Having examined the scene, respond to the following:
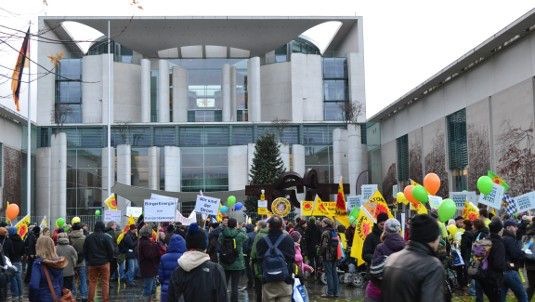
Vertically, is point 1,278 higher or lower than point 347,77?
lower

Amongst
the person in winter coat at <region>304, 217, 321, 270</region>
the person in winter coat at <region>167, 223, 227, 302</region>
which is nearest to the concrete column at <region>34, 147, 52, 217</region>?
the person in winter coat at <region>304, 217, 321, 270</region>

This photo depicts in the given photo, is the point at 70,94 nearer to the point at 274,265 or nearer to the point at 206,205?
the point at 206,205

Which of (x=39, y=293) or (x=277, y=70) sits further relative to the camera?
(x=277, y=70)

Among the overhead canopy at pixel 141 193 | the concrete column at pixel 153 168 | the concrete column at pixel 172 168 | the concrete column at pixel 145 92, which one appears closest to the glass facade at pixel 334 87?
the concrete column at pixel 172 168

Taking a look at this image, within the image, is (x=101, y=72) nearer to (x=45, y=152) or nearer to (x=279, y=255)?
(x=45, y=152)

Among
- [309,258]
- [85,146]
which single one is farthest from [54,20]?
[309,258]

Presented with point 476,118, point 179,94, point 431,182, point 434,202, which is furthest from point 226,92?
point 434,202

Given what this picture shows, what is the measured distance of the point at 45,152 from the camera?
59.7 m

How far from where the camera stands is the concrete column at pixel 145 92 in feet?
213

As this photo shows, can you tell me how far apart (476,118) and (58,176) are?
117 ft

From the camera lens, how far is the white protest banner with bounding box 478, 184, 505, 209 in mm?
15506

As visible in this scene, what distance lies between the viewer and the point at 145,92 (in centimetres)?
6494

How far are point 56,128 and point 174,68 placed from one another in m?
12.4

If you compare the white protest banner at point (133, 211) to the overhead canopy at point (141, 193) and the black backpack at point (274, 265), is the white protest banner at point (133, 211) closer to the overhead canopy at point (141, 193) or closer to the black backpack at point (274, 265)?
the overhead canopy at point (141, 193)
